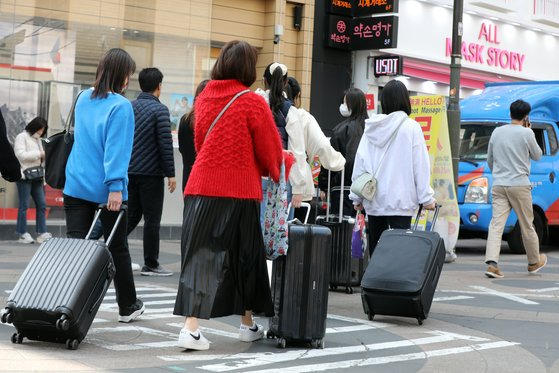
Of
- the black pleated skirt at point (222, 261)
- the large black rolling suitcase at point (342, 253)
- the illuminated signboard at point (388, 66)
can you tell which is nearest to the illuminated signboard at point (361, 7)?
the illuminated signboard at point (388, 66)

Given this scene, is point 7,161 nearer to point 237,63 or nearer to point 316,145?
point 237,63

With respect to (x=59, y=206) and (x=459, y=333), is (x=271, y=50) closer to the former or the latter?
(x=59, y=206)

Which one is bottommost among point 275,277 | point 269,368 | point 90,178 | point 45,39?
point 269,368

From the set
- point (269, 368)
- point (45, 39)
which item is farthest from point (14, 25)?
point (269, 368)

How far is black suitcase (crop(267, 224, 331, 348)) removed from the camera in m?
7.17

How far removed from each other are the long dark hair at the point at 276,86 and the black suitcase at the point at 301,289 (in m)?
1.77

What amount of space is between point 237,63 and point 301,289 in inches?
59.0

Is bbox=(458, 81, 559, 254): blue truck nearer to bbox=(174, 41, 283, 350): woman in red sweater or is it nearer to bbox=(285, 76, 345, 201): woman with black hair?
bbox=(285, 76, 345, 201): woman with black hair

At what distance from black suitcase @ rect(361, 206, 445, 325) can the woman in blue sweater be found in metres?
2.08

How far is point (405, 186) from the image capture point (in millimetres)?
9008

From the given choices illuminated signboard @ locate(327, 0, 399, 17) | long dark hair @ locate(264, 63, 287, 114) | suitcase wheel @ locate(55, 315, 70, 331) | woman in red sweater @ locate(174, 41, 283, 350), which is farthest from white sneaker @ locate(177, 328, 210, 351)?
illuminated signboard @ locate(327, 0, 399, 17)

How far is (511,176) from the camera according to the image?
1258 centimetres

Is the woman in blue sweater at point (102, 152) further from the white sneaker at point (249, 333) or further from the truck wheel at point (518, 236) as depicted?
the truck wheel at point (518, 236)

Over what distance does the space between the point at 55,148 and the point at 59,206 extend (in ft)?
28.2
